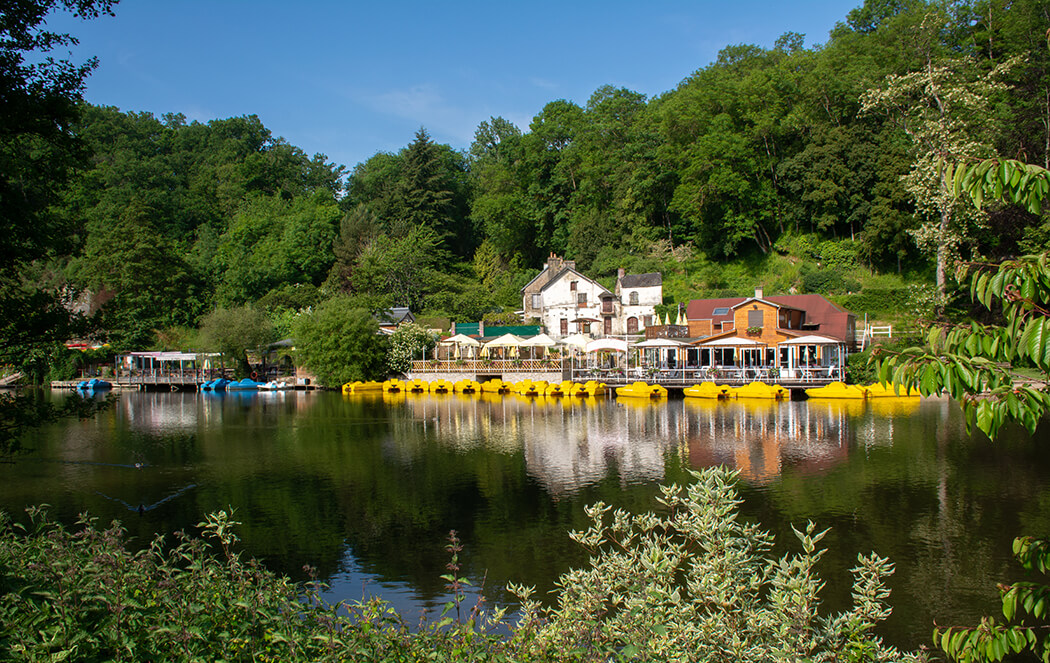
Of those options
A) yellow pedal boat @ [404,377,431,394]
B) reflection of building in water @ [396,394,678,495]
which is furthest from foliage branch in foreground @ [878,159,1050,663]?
yellow pedal boat @ [404,377,431,394]

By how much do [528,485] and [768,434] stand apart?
11.2m

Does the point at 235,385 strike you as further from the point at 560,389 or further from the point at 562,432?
the point at 562,432

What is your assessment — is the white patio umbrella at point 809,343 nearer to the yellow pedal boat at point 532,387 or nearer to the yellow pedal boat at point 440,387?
the yellow pedal boat at point 532,387

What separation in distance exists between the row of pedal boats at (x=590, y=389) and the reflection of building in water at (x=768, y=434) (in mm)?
1031

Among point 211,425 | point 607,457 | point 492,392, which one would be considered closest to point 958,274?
point 607,457

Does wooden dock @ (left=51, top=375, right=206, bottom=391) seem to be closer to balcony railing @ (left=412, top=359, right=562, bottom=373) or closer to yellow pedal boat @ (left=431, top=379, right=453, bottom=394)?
balcony railing @ (left=412, top=359, right=562, bottom=373)

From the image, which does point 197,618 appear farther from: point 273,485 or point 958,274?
point 273,485

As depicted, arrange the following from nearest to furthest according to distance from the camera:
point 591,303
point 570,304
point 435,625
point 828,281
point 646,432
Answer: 1. point 435,625
2. point 646,432
3. point 828,281
4. point 591,303
5. point 570,304

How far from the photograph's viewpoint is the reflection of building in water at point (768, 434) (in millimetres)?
19256

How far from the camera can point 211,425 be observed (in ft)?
98.9

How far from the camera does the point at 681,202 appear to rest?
59625 mm

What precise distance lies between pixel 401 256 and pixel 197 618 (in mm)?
62854

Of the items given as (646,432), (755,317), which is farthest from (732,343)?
(646,432)

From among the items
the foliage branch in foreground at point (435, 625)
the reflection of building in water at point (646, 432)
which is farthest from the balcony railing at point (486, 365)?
the foliage branch in foreground at point (435, 625)
